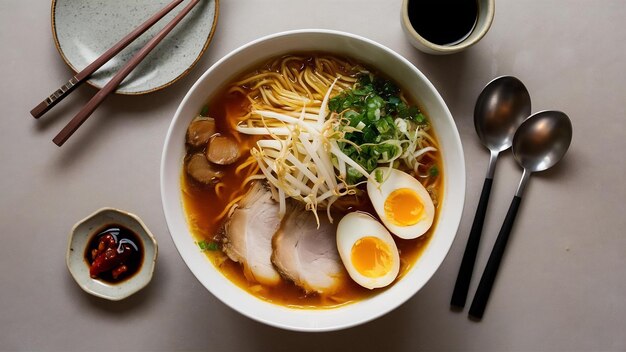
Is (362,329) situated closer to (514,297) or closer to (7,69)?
(514,297)

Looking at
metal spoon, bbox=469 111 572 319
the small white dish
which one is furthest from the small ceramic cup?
the small white dish

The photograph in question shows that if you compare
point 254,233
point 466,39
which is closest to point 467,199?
point 466,39

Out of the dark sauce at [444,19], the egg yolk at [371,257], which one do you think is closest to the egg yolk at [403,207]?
the egg yolk at [371,257]

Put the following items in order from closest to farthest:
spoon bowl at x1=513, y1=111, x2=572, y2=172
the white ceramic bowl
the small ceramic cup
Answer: the white ceramic bowl
the small ceramic cup
spoon bowl at x1=513, y1=111, x2=572, y2=172

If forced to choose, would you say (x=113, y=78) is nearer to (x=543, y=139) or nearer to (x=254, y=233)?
(x=254, y=233)

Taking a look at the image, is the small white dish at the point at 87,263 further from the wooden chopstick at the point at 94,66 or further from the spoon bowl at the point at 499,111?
the spoon bowl at the point at 499,111

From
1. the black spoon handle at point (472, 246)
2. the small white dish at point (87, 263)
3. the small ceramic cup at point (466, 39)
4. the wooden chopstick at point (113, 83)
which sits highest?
the small ceramic cup at point (466, 39)

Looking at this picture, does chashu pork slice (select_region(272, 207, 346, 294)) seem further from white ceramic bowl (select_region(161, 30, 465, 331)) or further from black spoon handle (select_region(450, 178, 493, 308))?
black spoon handle (select_region(450, 178, 493, 308))
